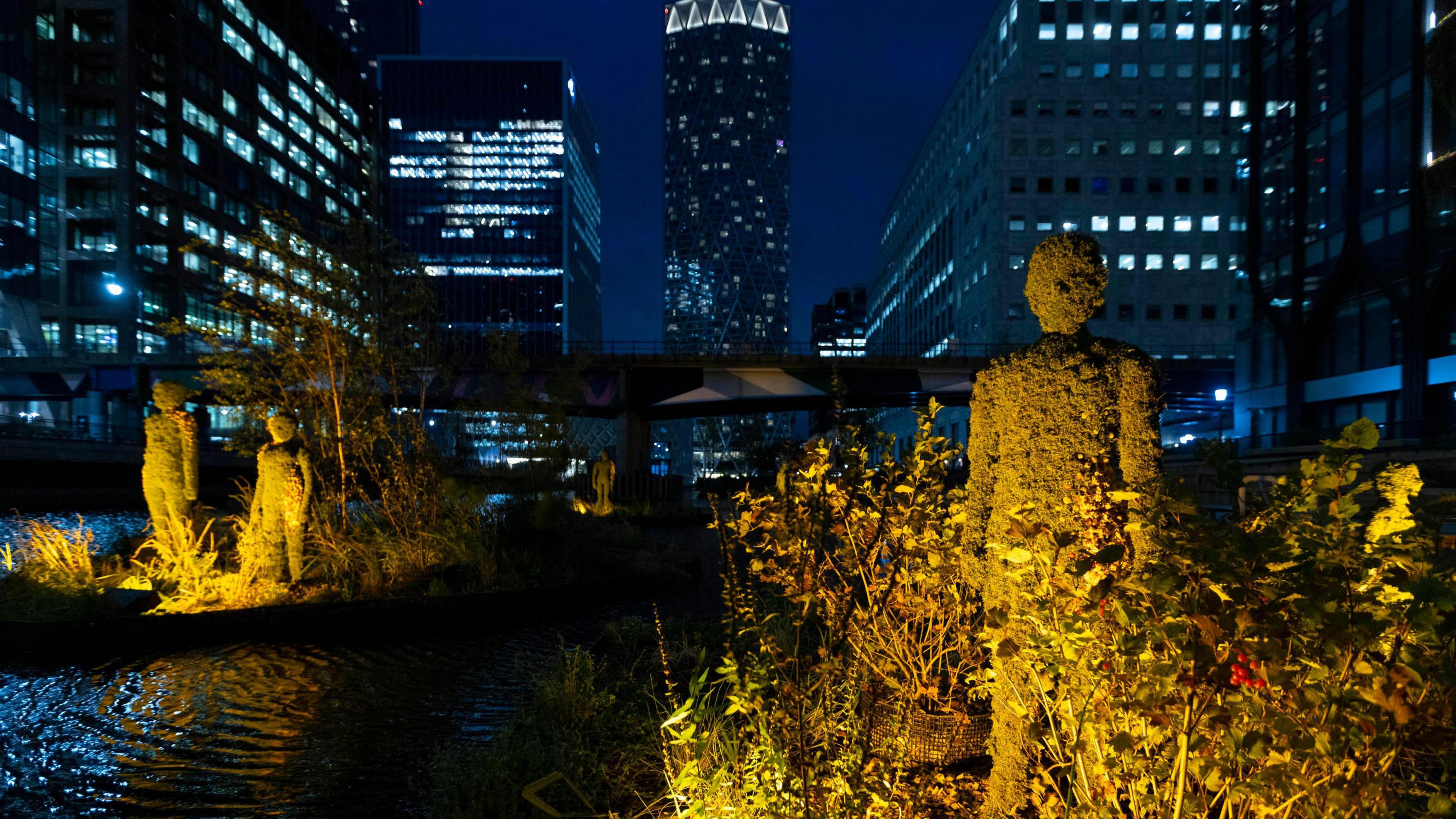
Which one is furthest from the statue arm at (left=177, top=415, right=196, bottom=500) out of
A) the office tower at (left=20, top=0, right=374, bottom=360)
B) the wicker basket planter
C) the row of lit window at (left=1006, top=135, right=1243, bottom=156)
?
the row of lit window at (left=1006, top=135, right=1243, bottom=156)

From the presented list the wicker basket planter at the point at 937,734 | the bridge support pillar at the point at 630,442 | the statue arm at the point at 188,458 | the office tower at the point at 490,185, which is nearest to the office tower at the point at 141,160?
the bridge support pillar at the point at 630,442

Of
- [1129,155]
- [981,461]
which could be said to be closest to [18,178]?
[981,461]

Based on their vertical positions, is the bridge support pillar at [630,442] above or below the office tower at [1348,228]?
below

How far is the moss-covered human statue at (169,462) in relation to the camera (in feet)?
33.5

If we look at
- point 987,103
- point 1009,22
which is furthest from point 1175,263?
point 1009,22

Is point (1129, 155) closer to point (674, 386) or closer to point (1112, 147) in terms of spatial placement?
point (1112, 147)

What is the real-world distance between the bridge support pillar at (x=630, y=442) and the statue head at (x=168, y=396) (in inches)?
1125

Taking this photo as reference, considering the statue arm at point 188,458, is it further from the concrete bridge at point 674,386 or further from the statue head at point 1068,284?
the concrete bridge at point 674,386

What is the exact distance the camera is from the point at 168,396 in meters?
10.3

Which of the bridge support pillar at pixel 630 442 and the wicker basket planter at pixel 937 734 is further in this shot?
the bridge support pillar at pixel 630 442

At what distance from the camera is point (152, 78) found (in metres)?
64.8

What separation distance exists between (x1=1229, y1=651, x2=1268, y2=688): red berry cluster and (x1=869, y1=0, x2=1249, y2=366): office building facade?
6404cm

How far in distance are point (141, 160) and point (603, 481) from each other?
66204mm

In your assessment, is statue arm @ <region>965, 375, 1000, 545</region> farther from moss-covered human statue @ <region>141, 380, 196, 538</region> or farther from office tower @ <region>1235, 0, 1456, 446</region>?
office tower @ <region>1235, 0, 1456, 446</region>
